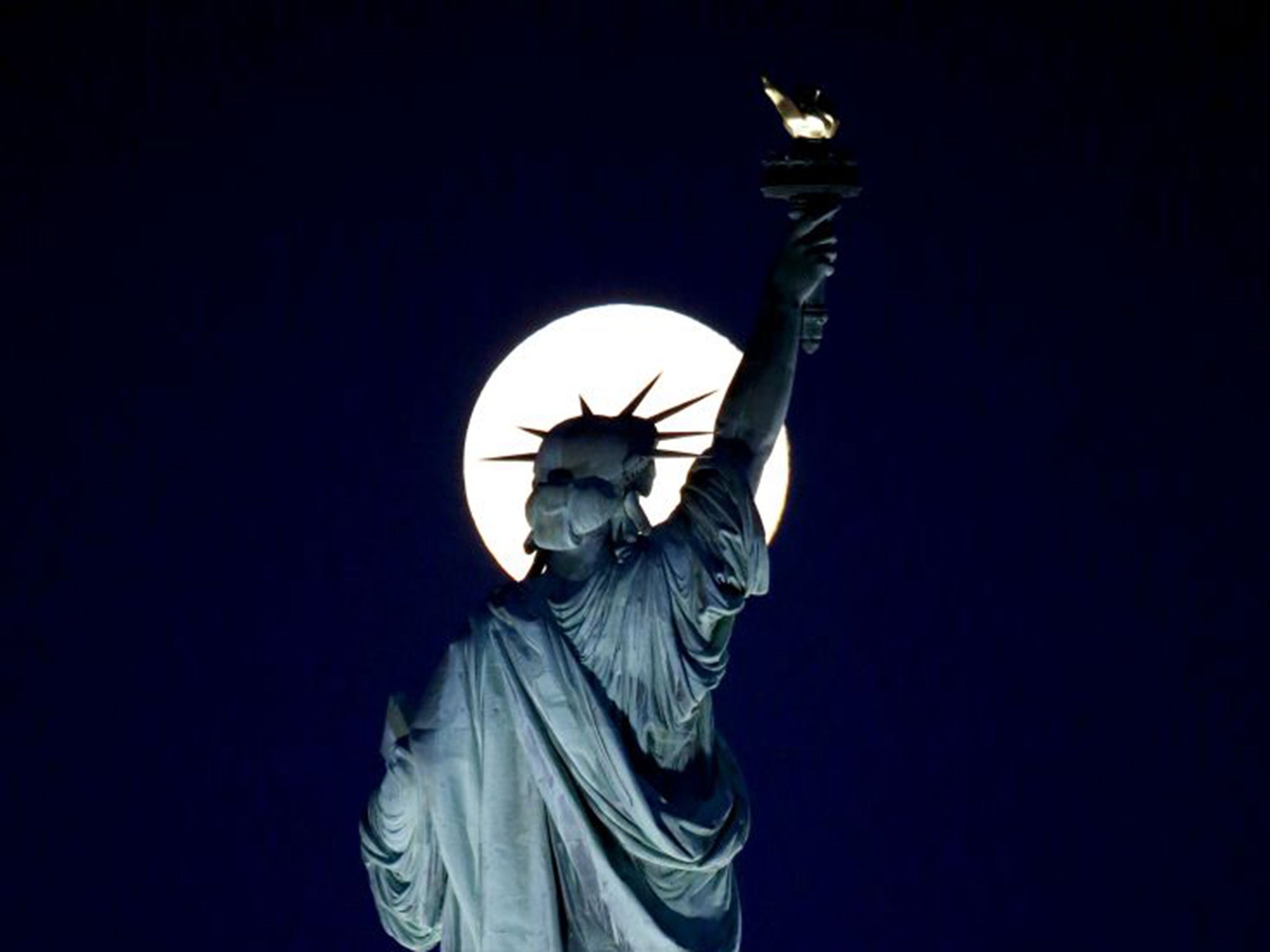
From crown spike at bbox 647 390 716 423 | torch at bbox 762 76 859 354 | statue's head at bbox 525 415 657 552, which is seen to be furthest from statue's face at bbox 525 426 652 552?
torch at bbox 762 76 859 354

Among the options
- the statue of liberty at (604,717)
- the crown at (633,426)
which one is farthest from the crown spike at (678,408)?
the statue of liberty at (604,717)

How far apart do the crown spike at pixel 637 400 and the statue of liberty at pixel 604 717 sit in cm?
5

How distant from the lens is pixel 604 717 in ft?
19.6

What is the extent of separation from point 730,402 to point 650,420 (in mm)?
164

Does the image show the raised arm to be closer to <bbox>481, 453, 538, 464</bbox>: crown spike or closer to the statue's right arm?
<bbox>481, 453, 538, 464</bbox>: crown spike

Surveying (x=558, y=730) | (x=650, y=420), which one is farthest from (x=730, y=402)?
(x=558, y=730)

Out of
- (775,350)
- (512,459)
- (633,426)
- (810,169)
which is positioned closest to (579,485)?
(633,426)

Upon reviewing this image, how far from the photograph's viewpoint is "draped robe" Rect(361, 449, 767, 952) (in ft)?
19.5

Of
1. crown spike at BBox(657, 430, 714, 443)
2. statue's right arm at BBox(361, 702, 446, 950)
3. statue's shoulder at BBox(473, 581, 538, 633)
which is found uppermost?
crown spike at BBox(657, 430, 714, 443)

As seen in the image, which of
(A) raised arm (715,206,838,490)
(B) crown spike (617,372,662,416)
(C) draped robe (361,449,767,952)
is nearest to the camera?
(C) draped robe (361,449,767,952)

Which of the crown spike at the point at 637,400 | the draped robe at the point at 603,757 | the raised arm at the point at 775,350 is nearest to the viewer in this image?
the draped robe at the point at 603,757

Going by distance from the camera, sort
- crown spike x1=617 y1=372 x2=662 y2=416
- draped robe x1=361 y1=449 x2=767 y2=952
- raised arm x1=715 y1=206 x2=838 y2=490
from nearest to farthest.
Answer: draped robe x1=361 y1=449 x2=767 y2=952
raised arm x1=715 y1=206 x2=838 y2=490
crown spike x1=617 y1=372 x2=662 y2=416

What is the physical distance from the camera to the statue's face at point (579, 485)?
19.9ft

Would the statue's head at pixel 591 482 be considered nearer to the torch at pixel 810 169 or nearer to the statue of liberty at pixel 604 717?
the statue of liberty at pixel 604 717
